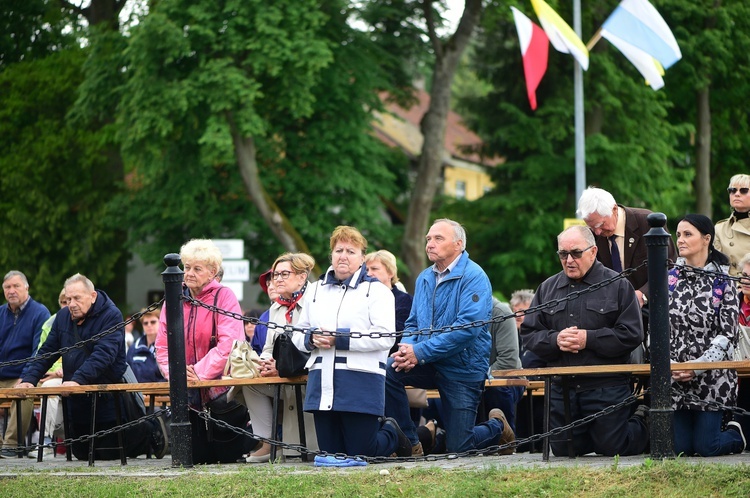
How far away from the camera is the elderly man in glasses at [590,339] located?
27.3ft

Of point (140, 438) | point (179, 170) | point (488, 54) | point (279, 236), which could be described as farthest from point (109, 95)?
point (140, 438)

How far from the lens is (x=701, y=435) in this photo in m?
8.29

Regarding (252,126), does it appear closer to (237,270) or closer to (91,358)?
(237,270)

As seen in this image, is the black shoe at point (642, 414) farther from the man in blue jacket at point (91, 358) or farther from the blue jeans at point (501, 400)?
the man in blue jacket at point (91, 358)

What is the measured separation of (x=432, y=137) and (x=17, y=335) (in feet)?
61.0

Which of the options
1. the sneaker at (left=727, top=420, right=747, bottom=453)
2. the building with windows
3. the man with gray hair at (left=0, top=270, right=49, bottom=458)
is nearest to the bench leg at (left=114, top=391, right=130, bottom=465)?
the man with gray hair at (left=0, top=270, right=49, bottom=458)

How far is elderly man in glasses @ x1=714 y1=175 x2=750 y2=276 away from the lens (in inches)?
375

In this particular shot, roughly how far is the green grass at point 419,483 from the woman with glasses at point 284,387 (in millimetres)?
1177

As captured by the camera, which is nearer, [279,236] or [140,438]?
[140,438]

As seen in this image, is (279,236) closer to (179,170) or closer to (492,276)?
(179,170)

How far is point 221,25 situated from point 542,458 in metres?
18.9

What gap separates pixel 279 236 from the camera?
2759cm

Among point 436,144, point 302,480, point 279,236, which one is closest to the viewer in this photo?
point 302,480

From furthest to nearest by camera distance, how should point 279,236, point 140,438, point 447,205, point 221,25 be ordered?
point 447,205
point 279,236
point 221,25
point 140,438
